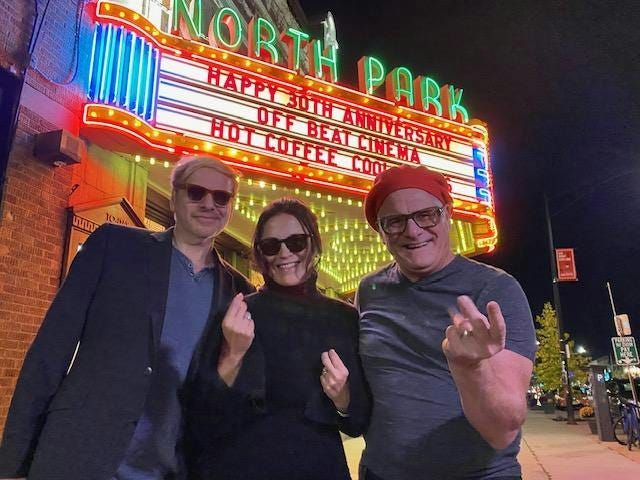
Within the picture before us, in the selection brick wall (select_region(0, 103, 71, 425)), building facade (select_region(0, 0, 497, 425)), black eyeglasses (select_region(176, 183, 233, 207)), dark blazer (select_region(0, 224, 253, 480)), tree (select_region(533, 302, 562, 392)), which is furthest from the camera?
tree (select_region(533, 302, 562, 392))

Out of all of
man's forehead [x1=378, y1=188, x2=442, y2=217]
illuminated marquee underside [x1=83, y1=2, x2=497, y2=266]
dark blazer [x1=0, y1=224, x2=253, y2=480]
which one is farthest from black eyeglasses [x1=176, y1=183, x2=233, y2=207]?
illuminated marquee underside [x1=83, y1=2, x2=497, y2=266]

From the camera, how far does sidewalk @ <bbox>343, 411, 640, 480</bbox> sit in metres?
6.99

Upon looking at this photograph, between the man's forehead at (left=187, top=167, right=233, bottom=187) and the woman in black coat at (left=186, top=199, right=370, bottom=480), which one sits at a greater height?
the man's forehead at (left=187, top=167, right=233, bottom=187)

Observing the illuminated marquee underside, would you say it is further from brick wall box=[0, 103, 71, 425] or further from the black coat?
the black coat

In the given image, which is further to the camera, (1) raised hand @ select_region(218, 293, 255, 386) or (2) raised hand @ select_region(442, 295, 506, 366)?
(1) raised hand @ select_region(218, 293, 255, 386)

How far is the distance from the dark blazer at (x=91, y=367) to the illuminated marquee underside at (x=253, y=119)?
433 cm

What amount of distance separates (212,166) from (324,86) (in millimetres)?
6184

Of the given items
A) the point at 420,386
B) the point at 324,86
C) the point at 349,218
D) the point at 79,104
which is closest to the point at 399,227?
the point at 420,386

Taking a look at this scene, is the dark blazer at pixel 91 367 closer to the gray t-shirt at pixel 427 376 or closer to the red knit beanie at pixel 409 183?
the gray t-shirt at pixel 427 376

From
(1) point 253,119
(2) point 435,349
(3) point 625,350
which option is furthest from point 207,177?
(3) point 625,350

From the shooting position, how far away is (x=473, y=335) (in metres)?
1.36

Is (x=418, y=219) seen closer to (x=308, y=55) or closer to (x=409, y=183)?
(x=409, y=183)

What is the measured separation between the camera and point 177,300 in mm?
2232

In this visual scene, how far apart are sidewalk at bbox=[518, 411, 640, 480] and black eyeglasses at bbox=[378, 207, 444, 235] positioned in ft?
19.6
